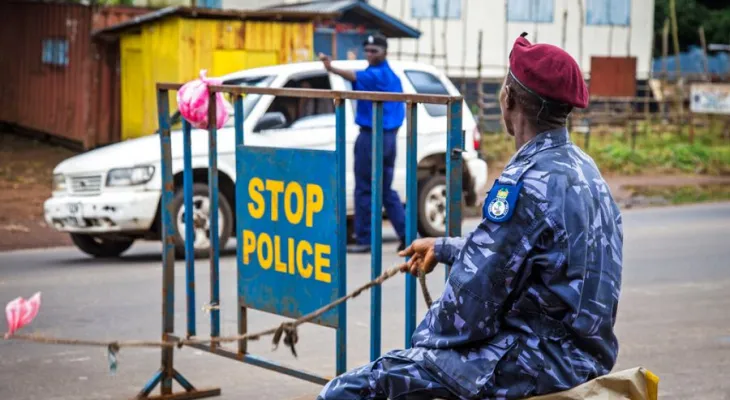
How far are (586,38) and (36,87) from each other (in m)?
16.2

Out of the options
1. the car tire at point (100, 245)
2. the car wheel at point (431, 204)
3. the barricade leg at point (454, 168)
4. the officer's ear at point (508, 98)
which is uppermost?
the officer's ear at point (508, 98)

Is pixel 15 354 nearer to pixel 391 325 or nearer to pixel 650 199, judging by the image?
pixel 391 325

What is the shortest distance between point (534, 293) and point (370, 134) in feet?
24.8

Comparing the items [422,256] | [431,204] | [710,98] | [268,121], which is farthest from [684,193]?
[422,256]

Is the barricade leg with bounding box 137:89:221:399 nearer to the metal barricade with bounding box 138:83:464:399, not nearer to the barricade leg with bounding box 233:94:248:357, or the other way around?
the metal barricade with bounding box 138:83:464:399

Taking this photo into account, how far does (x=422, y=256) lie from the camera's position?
→ 354cm

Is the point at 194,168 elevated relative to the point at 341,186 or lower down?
lower down

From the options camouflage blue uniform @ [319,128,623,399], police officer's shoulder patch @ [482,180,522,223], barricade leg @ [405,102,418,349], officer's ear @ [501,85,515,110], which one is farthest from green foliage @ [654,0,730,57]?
police officer's shoulder patch @ [482,180,522,223]

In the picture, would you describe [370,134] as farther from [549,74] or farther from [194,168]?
[549,74]

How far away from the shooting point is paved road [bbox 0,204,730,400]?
642cm

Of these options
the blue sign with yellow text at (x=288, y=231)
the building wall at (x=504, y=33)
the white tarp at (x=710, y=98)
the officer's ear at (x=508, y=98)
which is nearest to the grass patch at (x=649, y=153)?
the white tarp at (x=710, y=98)

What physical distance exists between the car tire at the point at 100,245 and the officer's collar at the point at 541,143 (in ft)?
28.4

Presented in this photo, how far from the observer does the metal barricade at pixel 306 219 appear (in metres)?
4.30

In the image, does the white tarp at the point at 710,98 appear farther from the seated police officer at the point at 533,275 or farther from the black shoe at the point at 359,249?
the seated police officer at the point at 533,275
